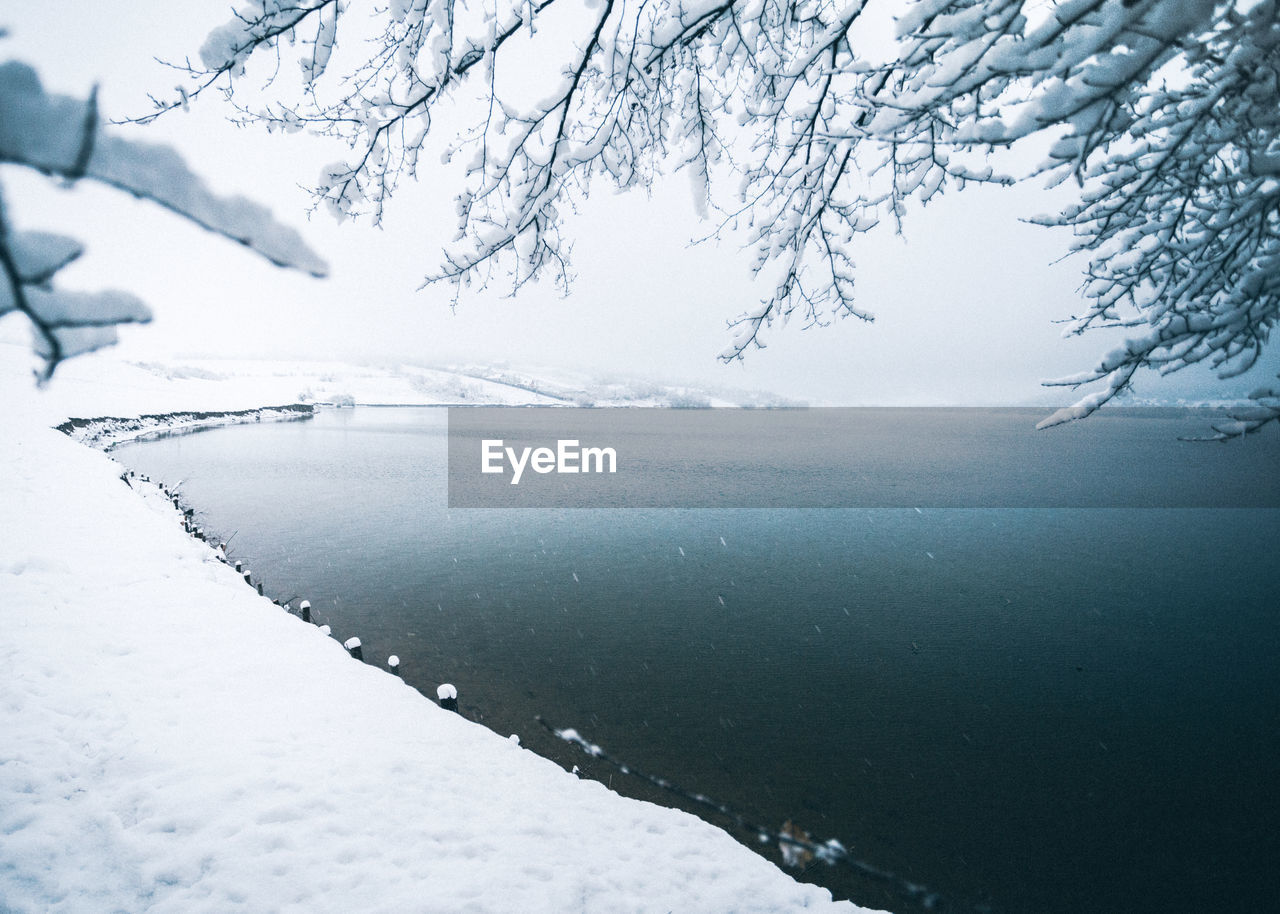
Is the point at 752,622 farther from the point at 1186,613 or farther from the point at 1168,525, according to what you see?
the point at 1168,525

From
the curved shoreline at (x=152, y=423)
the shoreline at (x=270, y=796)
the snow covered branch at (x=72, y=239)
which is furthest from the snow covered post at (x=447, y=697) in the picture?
Result: the curved shoreline at (x=152, y=423)

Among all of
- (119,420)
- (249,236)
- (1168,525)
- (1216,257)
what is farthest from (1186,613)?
(119,420)

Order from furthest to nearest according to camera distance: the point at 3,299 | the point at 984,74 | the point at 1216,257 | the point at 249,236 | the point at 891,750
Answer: the point at 891,750 → the point at 1216,257 → the point at 984,74 → the point at 249,236 → the point at 3,299

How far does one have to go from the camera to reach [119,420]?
46.0 metres

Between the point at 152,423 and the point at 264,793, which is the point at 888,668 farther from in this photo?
the point at 152,423

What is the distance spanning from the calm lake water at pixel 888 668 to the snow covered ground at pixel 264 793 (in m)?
2.59

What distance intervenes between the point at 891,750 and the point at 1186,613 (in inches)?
555

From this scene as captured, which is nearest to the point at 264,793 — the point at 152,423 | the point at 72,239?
the point at 72,239

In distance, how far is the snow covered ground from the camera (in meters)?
3.81

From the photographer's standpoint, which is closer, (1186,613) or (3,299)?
(3,299)

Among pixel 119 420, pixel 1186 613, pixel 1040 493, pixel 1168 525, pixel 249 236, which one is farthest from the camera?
pixel 119 420

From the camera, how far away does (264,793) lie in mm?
4602

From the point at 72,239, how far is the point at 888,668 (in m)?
14.4

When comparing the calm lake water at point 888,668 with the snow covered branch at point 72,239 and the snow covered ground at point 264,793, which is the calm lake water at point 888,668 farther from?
the snow covered branch at point 72,239
